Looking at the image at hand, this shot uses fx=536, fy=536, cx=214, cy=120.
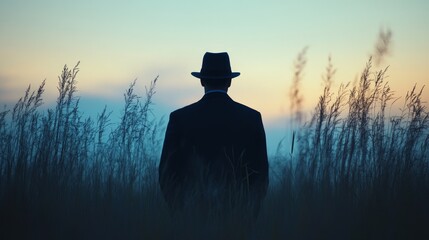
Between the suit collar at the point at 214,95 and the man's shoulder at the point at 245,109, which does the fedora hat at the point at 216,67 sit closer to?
the suit collar at the point at 214,95

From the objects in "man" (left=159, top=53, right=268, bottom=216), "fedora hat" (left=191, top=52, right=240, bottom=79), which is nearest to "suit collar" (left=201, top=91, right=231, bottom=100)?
"man" (left=159, top=53, right=268, bottom=216)

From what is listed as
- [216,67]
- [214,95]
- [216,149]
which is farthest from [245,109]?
[216,67]

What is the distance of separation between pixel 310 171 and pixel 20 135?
8.51 feet

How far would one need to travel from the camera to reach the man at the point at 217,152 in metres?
3.51

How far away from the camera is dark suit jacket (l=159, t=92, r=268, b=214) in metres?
3.54

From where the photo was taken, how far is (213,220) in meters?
A: 3.20

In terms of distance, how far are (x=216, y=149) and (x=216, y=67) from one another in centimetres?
65

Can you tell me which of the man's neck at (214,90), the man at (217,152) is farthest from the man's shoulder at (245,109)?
the man's neck at (214,90)

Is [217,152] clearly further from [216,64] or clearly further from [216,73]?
[216,64]

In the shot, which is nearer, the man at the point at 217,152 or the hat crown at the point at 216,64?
the man at the point at 217,152

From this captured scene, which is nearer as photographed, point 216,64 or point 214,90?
point 214,90

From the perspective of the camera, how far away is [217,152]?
11.7 feet

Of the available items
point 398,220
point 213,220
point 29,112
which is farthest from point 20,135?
point 398,220

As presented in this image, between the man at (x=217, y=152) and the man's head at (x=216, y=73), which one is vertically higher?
the man's head at (x=216, y=73)
